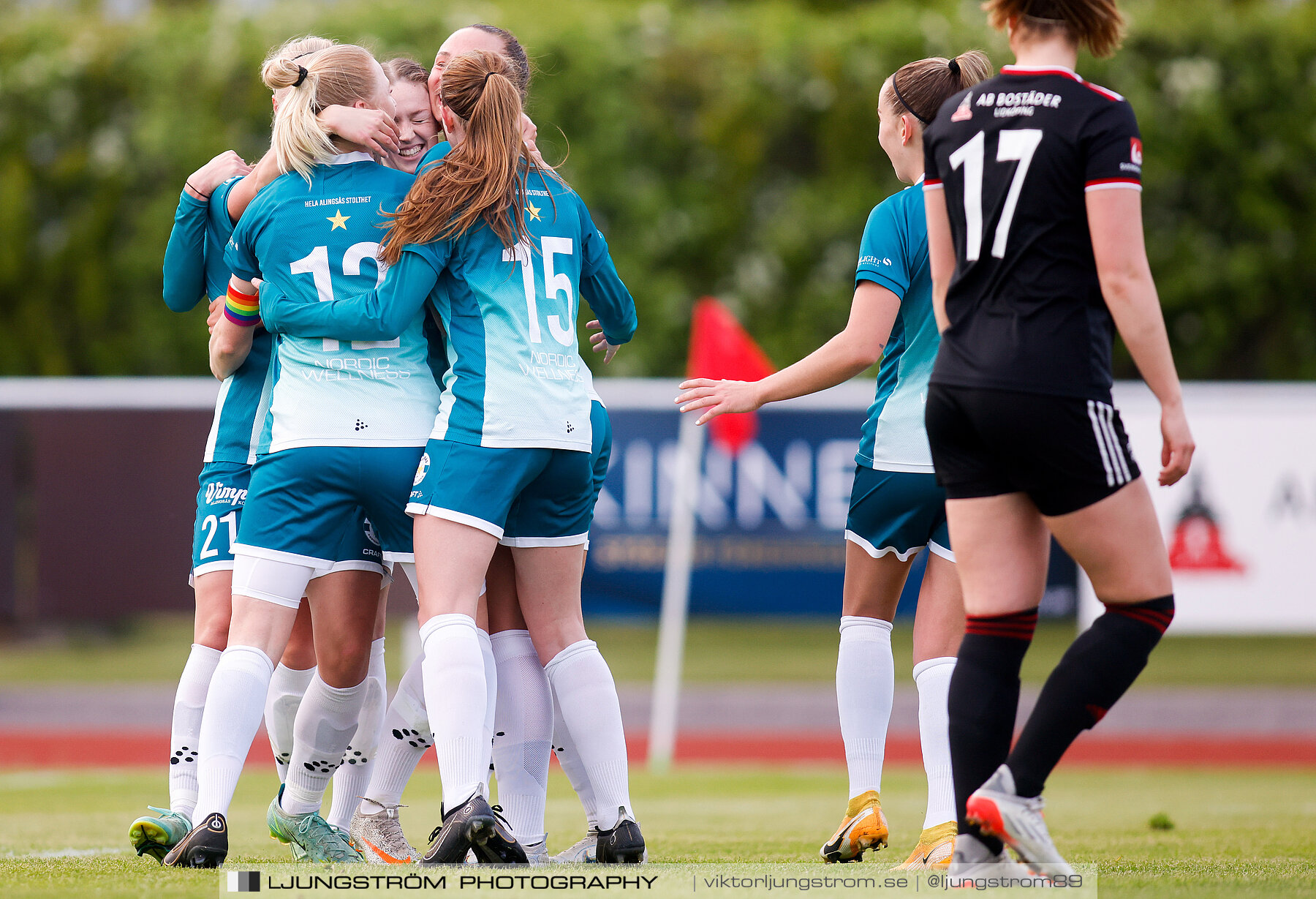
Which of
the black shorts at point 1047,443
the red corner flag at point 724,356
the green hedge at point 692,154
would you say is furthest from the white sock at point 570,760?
the green hedge at point 692,154

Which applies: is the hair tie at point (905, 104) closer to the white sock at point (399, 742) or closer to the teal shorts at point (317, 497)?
the teal shorts at point (317, 497)

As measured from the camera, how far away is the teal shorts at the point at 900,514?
13.2ft

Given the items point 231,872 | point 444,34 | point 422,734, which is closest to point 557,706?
point 422,734

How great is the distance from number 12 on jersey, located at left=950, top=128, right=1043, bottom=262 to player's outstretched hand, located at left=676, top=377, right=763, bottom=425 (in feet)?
2.48

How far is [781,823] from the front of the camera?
6.11 meters

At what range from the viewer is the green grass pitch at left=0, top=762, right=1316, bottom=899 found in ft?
11.4

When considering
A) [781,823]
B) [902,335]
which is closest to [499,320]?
[902,335]

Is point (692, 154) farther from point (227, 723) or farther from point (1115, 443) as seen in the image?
point (1115, 443)

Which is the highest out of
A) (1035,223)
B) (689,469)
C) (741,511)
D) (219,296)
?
(1035,223)

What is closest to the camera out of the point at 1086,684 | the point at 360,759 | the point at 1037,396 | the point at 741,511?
the point at 1037,396

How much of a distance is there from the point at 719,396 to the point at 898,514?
70cm

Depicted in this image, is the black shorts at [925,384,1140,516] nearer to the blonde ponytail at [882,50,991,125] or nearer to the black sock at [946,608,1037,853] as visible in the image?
the black sock at [946,608,1037,853]

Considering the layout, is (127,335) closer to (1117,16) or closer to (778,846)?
(778,846)

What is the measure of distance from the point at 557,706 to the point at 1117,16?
229 centimetres
